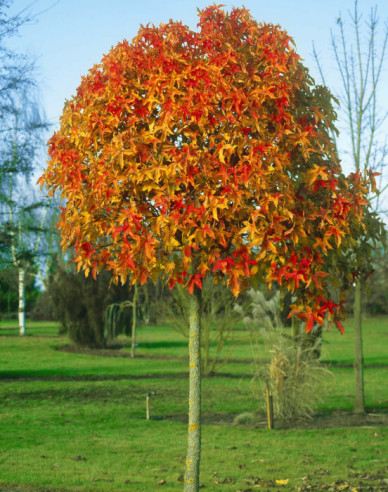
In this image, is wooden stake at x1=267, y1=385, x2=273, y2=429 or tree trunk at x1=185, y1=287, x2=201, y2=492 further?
wooden stake at x1=267, y1=385, x2=273, y2=429

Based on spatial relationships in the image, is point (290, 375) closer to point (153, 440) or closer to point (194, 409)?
point (153, 440)

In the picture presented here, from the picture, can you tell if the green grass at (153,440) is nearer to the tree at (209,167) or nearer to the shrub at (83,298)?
the tree at (209,167)

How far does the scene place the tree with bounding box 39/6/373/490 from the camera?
4.15 meters

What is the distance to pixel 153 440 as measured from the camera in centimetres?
845

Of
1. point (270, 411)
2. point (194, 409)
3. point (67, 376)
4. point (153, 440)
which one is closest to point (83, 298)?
point (67, 376)

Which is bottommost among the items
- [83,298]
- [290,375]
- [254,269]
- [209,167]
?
[290,375]

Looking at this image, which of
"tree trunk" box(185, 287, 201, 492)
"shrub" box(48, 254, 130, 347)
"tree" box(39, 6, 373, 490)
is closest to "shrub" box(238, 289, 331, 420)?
"tree trunk" box(185, 287, 201, 492)

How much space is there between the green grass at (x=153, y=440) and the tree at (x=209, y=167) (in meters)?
1.95

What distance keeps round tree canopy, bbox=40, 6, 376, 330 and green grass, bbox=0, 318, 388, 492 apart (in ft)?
9.22

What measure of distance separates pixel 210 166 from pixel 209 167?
2cm

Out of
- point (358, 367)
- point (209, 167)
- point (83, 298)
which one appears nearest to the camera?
point (209, 167)

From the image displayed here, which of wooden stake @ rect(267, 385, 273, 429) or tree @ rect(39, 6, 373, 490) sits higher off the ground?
tree @ rect(39, 6, 373, 490)

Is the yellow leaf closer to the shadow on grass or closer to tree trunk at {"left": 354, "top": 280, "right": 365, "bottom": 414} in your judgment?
tree trunk at {"left": 354, "top": 280, "right": 365, "bottom": 414}

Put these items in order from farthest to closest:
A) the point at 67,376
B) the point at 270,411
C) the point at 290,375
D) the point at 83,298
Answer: the point at 83,298, the point at 67,376, the point at 290,375, the point at 270,411
